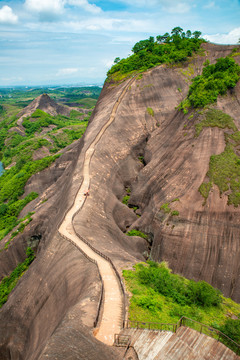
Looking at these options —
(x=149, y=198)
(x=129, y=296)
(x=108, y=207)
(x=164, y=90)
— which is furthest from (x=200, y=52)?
(x=129, y=296)

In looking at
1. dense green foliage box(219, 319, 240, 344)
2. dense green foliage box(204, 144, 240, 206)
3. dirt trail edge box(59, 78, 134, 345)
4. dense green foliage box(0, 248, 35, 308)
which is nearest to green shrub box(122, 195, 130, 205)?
dirt trail edge box(59, 78, 134, 345)

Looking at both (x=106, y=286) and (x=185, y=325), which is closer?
(x=185, y=325)

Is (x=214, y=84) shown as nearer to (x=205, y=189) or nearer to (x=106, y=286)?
(x=205, y=189)

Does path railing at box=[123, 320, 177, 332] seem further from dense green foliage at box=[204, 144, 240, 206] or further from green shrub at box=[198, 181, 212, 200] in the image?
green shrub at box=[198, 181, 212, 200]

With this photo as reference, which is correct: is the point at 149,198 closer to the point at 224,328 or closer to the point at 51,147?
the point at 224,328

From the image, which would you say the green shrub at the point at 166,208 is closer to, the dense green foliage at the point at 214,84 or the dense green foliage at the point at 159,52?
the dense green foliage at the point at 214,84

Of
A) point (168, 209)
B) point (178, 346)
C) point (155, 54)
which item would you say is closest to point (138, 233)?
point (168, 209)
